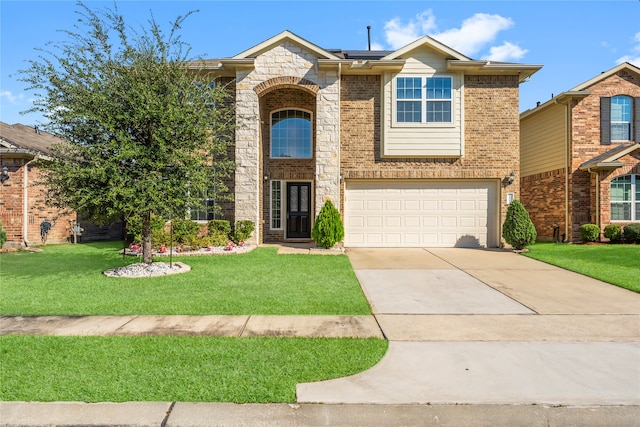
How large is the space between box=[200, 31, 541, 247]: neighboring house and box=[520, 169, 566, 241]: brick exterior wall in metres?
3.33

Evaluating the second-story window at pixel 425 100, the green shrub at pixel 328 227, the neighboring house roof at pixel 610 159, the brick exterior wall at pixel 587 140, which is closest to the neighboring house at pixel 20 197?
the green shrub at pixel 328 227

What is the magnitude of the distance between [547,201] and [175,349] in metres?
16.2

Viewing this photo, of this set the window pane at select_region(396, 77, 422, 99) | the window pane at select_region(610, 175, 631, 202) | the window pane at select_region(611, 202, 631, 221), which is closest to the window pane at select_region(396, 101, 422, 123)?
the window pane at select_region(396, 77, 422, 99)

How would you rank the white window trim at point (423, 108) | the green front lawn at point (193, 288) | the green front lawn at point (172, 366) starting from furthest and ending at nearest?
the white window trim at point (423, 108) < the green front lawn at point (193, 288) < the green front lawn at point (172, 366)

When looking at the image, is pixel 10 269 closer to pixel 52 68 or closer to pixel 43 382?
pixel 52 68

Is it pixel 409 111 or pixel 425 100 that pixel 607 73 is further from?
pixel 409 111

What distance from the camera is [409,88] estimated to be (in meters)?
12.5

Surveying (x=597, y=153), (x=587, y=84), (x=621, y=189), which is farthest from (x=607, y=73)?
(x=621, y=189)

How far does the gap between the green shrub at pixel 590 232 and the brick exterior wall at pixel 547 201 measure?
896mm

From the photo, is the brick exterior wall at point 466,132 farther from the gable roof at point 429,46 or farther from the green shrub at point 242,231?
the green shrub at point 242,231

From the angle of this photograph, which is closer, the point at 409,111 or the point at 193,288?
the point at 193,288

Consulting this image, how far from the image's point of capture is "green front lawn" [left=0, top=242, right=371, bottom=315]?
5289mm

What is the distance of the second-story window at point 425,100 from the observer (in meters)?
12.5

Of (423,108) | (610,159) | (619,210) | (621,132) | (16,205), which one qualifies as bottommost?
(619,210)
